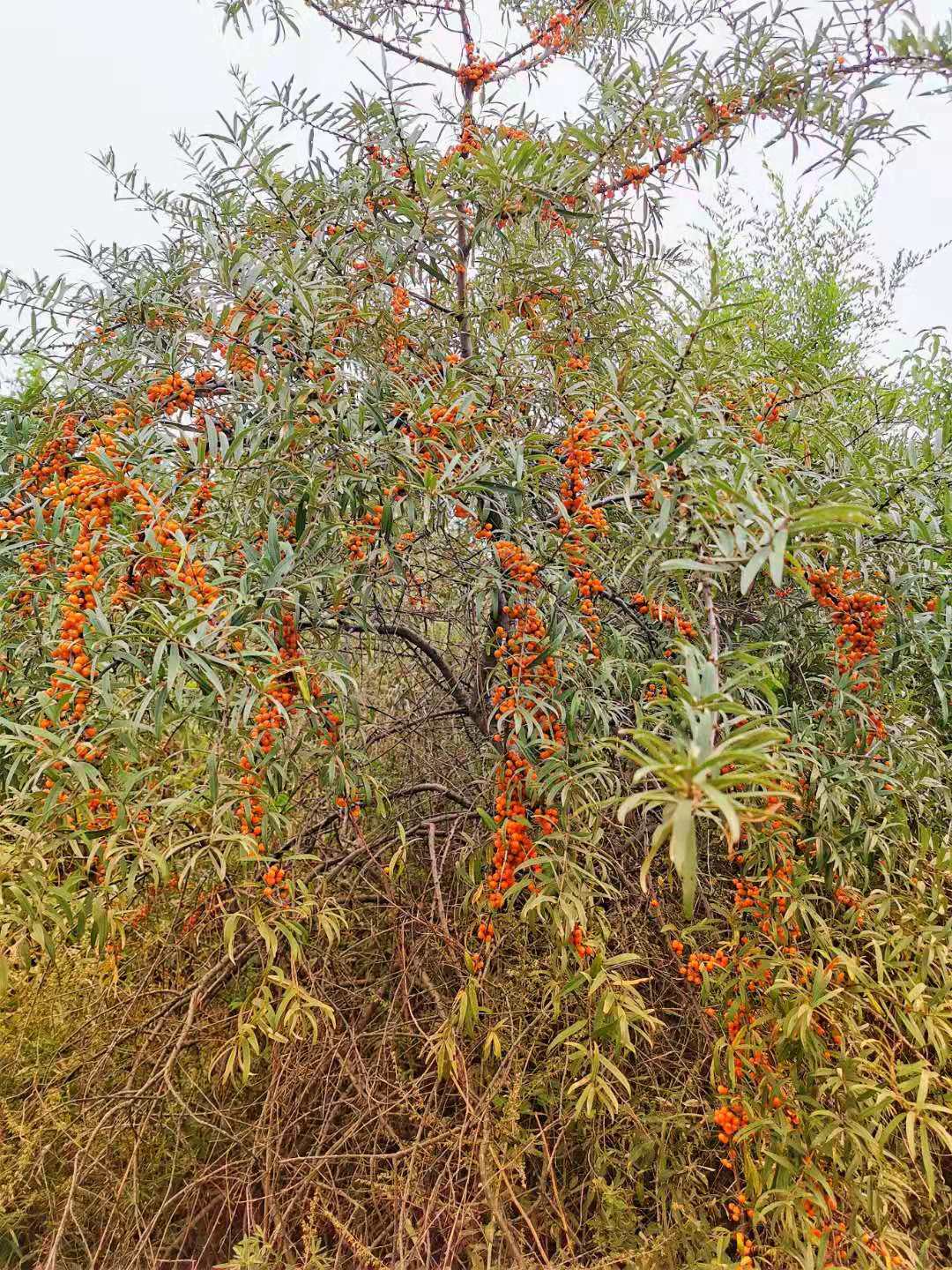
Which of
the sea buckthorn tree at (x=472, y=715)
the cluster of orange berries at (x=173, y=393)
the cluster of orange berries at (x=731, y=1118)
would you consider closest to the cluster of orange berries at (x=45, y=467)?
the sea buckthorn tree at (x=472, y=715)

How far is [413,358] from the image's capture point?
179 cm

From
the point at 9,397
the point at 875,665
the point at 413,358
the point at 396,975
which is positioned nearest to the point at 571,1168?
the point at 396,975

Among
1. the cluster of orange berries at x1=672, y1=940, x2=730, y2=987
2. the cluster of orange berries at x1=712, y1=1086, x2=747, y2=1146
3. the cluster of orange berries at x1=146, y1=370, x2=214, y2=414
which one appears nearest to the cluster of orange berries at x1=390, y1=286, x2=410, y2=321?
the cluster of orange berries at x1=146, y1=370, x2=214, y2=414

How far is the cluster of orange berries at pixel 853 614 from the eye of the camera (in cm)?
144

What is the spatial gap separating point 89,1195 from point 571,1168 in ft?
3.65

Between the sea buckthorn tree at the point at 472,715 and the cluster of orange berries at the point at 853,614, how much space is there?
0.4 inches

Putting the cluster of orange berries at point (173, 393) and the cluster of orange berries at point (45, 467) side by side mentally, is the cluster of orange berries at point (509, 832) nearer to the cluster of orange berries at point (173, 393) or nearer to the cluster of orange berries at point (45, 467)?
the cluster of orange berries at point (173, 393)

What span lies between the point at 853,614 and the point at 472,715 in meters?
0.91

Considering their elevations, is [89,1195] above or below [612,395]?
below

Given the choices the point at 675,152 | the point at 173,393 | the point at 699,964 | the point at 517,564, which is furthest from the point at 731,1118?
the point at 675,152

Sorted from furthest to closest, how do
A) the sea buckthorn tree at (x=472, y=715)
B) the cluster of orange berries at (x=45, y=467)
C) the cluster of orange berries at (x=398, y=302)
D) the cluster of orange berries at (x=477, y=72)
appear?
the cluster of orange berries at (x=477, y=72) < the cluster of orange berries at (x=398, y=302) < the cluster of orange berries at (x=45, y=467) < the sea buckthorn tree at (x=472, y=715)

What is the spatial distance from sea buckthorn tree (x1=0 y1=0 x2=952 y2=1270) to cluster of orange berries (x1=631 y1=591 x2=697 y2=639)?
0.8 inches

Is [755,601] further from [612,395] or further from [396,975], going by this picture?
[396,975]

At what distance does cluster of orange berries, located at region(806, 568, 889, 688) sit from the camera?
144cm
